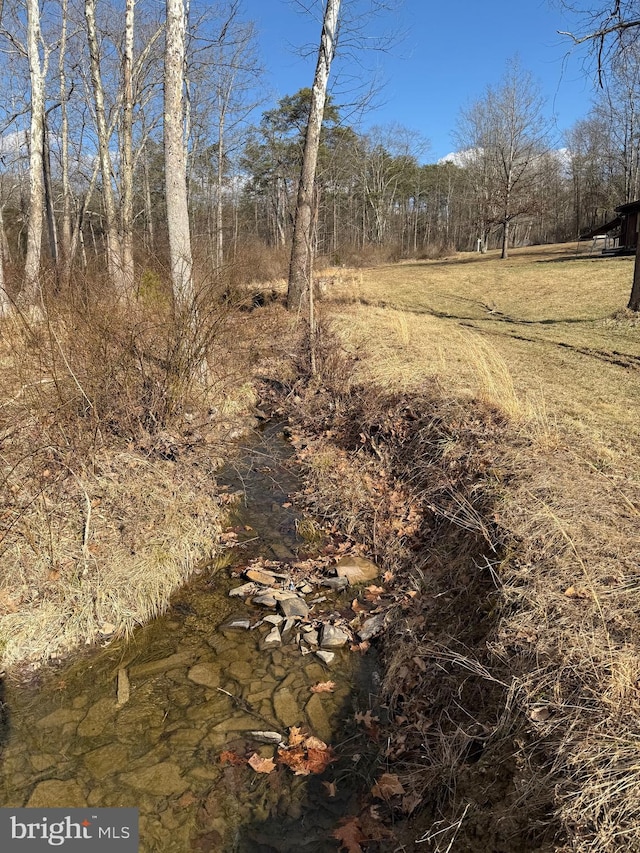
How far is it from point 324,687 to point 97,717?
1370mm

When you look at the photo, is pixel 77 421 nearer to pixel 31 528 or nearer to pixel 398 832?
pixel 31 528

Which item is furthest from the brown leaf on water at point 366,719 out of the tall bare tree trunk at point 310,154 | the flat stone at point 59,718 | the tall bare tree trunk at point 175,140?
the tall bare tree trunk at point 310,154

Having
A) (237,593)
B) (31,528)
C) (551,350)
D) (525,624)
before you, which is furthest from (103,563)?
(551,350)

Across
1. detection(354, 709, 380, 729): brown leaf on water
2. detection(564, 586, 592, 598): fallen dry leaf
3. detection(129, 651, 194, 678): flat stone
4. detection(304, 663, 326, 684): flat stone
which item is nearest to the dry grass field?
Result: detection(564, 586, 592, 598): fallen dry leaf

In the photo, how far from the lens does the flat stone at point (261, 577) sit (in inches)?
174

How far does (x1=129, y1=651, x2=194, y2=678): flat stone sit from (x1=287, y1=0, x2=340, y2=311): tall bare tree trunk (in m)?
8.43

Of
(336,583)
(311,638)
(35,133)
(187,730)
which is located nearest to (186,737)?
(187,730)

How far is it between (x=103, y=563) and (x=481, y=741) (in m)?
2.83

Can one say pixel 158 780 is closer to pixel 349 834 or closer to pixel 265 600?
pixel 349 834

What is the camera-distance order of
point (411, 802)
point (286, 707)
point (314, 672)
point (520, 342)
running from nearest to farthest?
point (411, 802), point (286, 707), point (314, 672), point (520, 342)

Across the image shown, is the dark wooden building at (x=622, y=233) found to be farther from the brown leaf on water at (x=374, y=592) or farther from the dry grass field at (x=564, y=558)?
the brown leaf on water at (x=374, y=592)

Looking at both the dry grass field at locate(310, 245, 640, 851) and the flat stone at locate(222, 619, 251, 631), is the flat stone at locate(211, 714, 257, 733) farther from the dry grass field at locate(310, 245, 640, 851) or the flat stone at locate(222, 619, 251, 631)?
the dry grass field at locate(310, 245, 640, 851)

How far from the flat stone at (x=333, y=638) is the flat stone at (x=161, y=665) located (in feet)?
3.05

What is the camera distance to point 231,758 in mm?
2883
